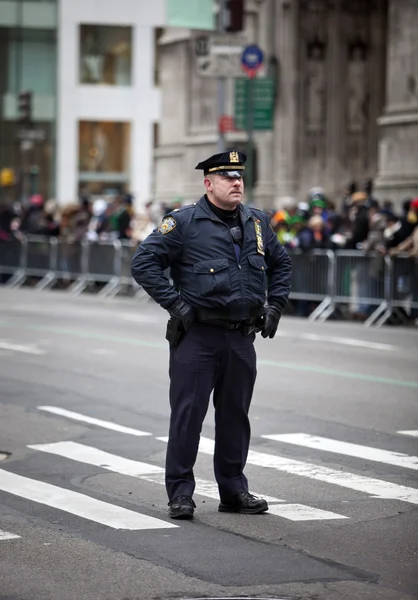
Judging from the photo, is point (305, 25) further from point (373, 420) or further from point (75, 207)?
point (373, 420)

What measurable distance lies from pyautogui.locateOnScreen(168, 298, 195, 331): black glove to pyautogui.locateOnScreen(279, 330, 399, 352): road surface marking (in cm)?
997

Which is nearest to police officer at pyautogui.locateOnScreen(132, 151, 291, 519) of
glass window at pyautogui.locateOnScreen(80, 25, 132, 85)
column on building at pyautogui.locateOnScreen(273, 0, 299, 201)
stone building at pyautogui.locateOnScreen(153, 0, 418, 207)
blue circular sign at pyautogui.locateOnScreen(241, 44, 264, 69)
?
blue circular sign at pyautogui.locateOnScreen(241, 44, 264, 69)

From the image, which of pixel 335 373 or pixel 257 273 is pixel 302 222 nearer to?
pixel 335 373

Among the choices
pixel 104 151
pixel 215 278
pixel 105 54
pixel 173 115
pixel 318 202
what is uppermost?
pixel 105 54

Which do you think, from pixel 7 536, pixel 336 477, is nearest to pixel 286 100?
pixel 336 477

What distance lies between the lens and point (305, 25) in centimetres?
3331

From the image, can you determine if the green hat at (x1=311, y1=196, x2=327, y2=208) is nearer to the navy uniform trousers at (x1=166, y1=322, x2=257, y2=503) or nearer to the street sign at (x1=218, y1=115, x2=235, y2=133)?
the street sign at (x1=218, y1=115, x2=235, y2=133)

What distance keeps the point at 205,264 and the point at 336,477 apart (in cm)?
198

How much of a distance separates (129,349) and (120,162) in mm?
47595

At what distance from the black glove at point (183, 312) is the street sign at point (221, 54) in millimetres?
17500

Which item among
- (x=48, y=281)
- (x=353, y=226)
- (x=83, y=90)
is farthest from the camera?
(x=83, y=90)

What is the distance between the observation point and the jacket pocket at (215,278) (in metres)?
8.31

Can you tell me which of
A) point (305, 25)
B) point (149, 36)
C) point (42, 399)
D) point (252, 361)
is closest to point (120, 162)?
point (149, 36)

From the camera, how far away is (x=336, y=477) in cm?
959
